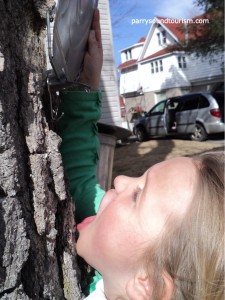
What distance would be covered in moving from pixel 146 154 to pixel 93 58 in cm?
750

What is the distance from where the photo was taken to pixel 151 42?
30344mm

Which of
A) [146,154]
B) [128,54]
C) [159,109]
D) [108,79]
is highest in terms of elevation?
[128,54]

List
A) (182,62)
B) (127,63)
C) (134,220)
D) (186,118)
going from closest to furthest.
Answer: (134,220) → (186,118) → (182,62) → (127,63)

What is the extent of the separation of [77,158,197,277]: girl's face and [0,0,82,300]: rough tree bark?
88mm

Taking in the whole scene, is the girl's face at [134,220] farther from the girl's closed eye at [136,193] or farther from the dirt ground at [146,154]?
the dirt ground at [146,154]

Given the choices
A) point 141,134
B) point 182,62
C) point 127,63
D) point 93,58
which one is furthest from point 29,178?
point 127,63

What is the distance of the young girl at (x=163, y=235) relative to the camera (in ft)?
3.00

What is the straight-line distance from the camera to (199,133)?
501 inches

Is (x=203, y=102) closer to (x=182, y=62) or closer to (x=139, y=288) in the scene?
(x=139, y=288)

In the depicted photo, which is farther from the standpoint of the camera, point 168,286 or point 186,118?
point 186,118

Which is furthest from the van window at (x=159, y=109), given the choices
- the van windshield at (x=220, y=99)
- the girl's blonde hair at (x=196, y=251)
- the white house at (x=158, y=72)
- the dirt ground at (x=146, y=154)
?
the girl's blonde hair at (x=196, y=251)

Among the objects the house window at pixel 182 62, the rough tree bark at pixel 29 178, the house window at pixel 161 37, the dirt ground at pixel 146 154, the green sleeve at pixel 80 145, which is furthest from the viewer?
the house window at pixel 182 62

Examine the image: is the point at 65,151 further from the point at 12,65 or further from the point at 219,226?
the point at 219,226

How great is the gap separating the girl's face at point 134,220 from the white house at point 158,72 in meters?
25.7
